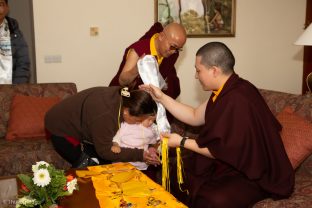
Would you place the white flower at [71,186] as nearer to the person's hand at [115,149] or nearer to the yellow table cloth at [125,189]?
the yellow table cloth at [125,189]

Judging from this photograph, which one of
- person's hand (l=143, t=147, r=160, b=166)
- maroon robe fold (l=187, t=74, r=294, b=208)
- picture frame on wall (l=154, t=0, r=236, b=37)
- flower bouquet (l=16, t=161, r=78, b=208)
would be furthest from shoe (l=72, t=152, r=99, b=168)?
picture frame on wall (l=154, t=0, r=236, b=37)

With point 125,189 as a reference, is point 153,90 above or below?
above

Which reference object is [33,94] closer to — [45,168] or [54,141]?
[54,141]

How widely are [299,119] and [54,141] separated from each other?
157 cm

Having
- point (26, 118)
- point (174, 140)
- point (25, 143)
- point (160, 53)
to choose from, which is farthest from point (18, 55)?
point (174, 140)

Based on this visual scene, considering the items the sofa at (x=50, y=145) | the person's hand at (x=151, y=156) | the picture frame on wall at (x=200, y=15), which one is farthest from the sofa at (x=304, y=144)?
the picture frame on wall at (x=200, y=15)

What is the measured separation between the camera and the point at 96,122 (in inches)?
84.5

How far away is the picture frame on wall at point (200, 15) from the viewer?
3.98 meters

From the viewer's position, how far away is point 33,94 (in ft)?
10.7

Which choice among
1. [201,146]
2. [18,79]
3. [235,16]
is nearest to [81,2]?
[18,79]

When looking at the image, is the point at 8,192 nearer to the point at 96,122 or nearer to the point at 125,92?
the point at 96,122

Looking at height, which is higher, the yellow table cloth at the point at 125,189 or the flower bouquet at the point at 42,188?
the flower bouquet at the point at 42,188

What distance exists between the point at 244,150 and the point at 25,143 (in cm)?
174

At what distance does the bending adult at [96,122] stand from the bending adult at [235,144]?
0.28 metres
